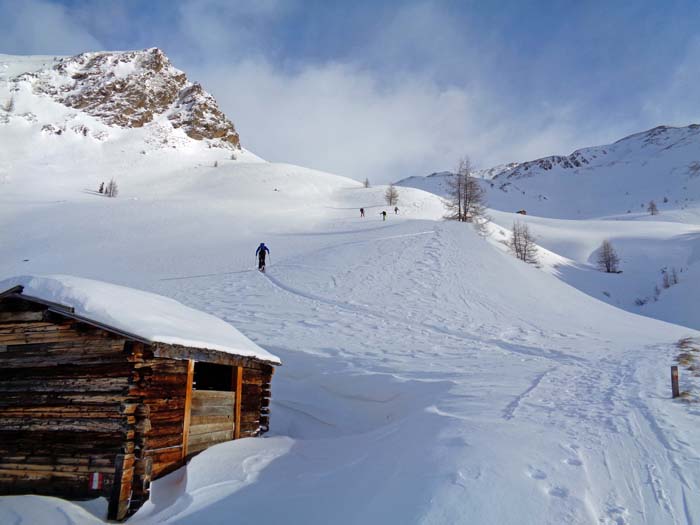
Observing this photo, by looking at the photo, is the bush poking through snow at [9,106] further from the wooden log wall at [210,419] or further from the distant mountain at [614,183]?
the distant mountain at [614,183]

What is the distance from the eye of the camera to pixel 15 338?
822cm

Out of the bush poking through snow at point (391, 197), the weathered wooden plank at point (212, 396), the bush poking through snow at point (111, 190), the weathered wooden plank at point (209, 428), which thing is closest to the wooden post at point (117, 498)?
the weathered wooden plank at point (209, 428)

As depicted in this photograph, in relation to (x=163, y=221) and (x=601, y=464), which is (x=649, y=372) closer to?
(x=601, y=464)

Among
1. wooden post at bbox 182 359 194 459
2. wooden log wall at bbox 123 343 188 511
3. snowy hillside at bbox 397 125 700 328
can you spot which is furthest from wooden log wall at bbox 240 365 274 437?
A: snowy hillside at bbox 397 125 700 328

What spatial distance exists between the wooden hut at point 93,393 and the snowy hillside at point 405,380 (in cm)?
45

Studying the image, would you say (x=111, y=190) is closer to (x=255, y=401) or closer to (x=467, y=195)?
(x=467, y=195)

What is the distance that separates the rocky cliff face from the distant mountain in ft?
250

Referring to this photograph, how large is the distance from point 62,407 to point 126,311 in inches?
76.4

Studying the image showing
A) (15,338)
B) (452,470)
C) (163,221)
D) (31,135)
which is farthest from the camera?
(31,135)

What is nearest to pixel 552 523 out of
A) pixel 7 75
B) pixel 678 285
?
pixel 678 285

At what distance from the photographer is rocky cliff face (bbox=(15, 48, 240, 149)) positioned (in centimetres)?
8938

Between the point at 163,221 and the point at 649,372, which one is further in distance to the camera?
the point at 163,221

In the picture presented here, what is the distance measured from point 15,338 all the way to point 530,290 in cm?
2106

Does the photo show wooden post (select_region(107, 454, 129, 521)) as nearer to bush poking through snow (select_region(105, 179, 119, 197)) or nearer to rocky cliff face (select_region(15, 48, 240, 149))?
bush poking through snow (select_region(105, 179, 119, 197))
